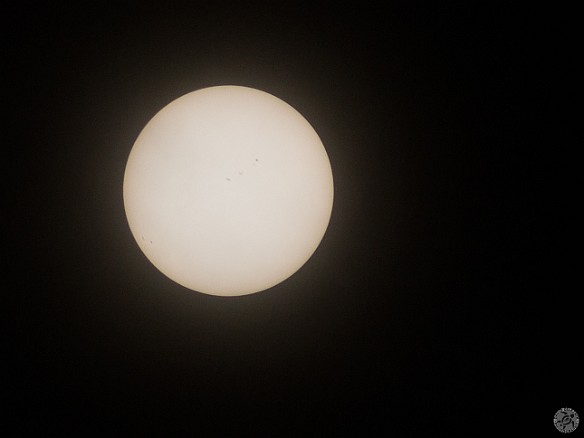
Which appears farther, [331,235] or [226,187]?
[331,235]

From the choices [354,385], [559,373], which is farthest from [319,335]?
[559,373]

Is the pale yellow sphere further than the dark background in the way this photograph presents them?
No

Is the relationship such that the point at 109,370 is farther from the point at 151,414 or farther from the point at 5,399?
the point at 5,399

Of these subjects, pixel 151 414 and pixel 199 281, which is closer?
pixel 199 281
